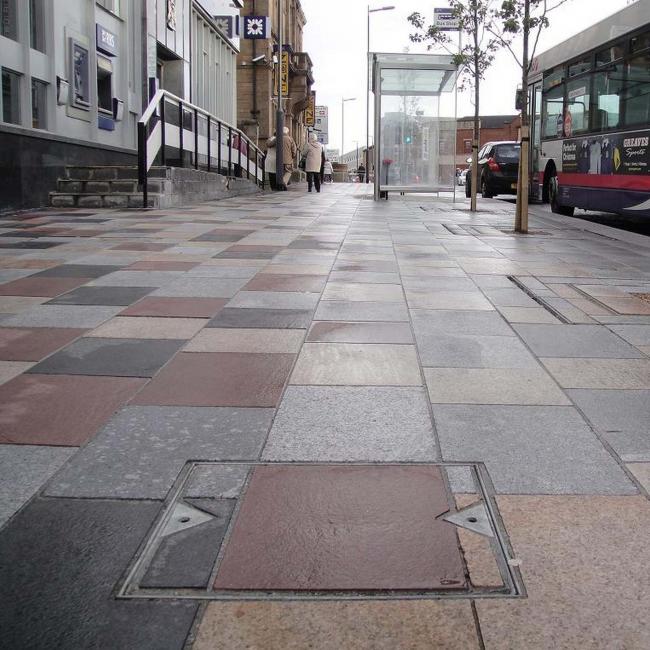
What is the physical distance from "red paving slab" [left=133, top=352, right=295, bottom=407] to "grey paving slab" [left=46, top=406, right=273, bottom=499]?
0.14m

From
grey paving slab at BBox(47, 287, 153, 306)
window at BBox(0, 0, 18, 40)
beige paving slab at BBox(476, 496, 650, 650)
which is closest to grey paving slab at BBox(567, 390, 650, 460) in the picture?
beige paving slab at BBox(476, 496, 650, 650)

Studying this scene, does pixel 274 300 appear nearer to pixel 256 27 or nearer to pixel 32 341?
pixel 32 341

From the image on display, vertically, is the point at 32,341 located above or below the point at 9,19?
below

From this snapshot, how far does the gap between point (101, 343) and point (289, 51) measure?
45712mm

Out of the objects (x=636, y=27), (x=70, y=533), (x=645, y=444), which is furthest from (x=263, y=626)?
(x=636, y=27)

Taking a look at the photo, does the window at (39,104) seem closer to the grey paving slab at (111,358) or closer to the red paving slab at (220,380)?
the grey paving slab at (111,358)

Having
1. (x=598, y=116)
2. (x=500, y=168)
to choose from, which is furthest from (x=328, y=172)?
(x=598, y=116)

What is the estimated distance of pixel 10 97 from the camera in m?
14.1

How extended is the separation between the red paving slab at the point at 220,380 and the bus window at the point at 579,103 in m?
11.4

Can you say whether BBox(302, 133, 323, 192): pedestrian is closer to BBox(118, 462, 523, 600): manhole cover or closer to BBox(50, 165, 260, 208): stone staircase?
BBox(50, 165, 260, 208): stone staircase

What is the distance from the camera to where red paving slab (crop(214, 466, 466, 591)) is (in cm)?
222

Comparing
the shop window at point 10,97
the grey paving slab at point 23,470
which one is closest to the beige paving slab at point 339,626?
the grey paving slab at point 23,470

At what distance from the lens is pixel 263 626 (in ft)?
6.57

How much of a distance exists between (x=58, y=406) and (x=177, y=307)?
2.38 meters
